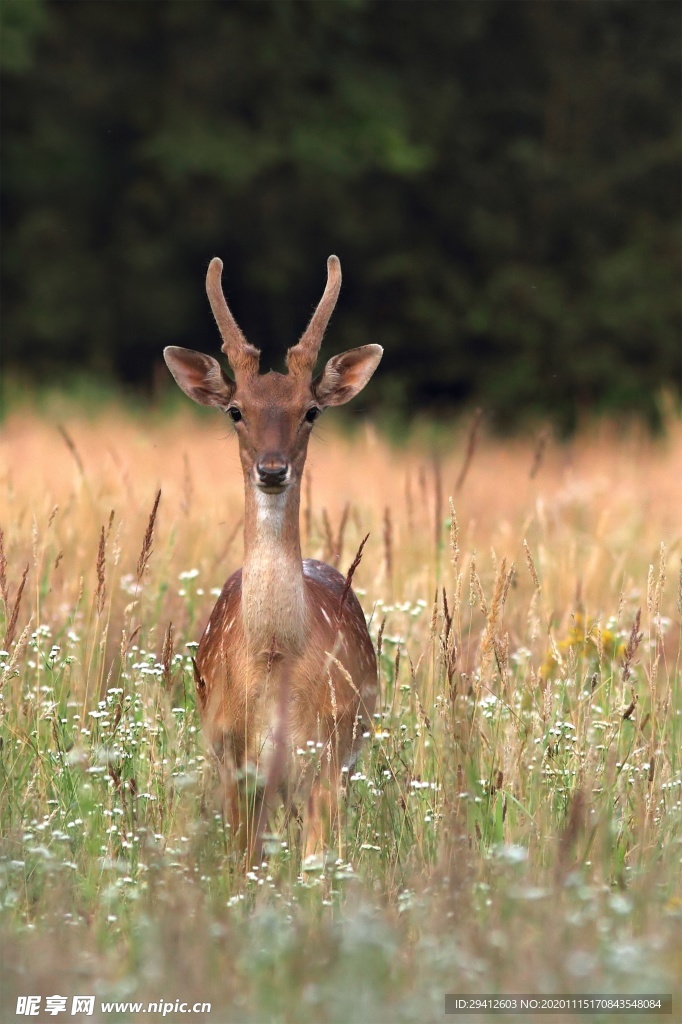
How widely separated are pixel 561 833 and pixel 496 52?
20020 millimetres

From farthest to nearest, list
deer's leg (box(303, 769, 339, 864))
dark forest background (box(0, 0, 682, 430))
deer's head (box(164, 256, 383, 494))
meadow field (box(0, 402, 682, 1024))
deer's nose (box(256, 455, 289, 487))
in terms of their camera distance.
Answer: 1. dark forest background (box(0, 0, 682, 430))
2. deer's head (box(164, 256, 383, 494))
3. deer's nose (box(256, 455, 289, 487))
4. deer's leg (box(303, 769, 339, 864))
5. meadow field (box(0, 402, 682, 1024))

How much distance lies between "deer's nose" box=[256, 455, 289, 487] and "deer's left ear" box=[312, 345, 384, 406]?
419 millimetres

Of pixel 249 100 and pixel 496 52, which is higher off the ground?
pixel 496 52

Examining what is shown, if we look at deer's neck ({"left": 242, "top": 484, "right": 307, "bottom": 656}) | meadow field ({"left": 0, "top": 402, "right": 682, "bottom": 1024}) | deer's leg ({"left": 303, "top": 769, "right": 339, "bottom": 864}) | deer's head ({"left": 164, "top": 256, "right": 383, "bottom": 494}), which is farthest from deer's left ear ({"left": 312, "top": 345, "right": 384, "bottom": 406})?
deer's leg ({"left": 303, "top": 769, "right": 339, "bottom": 864})

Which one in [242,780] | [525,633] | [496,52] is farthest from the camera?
[496,52]

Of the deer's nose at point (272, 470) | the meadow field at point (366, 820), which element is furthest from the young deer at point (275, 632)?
the meadow field at point (366, 820)

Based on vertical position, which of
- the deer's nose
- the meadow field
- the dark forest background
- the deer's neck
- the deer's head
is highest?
the dark forest background

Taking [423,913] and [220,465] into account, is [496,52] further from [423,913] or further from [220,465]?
[423,913]

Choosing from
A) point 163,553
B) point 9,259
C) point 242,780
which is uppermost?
point 9,259

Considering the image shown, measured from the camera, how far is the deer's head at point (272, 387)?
14.1 ft

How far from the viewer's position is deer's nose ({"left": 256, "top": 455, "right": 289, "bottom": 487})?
13.7 ft

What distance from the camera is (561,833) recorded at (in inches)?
152

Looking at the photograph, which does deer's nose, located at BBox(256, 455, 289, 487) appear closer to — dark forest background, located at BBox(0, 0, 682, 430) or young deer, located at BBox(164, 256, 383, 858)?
young deer, located at BBox(164, 256, 383, 858)

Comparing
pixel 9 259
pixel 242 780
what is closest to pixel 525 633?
pixel 242 780
